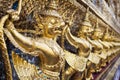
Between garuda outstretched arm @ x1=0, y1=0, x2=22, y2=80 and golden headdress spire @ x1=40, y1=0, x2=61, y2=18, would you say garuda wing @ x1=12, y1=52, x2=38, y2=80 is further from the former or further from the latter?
golden headdress spire @ x1=40, y1=0, x2=61, y2=18

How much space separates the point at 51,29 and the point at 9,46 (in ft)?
0.56

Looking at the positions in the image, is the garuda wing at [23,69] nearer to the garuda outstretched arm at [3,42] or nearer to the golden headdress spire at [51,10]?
the garuda outstretched arm at [3,42]

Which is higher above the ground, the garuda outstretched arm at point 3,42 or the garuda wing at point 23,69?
the garuda outstretched arm at point 3,42

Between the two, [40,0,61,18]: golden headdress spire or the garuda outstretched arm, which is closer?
the garuda outstretched arm

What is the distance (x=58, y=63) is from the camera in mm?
1243

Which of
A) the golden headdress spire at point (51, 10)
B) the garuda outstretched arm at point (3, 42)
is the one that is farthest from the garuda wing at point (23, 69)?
the golden headdress spire at point (51, 10)

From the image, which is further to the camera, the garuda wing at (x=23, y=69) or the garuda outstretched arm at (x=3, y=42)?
the garuda wing at (x=23, y=69)

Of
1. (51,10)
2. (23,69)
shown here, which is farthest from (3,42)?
(51,10)

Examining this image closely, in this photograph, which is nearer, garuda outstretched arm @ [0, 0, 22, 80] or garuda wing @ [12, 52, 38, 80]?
garuda outstretched arm @ [0, 0, 22, 80]

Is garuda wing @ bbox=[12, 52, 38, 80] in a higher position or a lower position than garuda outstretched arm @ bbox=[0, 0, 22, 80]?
lower

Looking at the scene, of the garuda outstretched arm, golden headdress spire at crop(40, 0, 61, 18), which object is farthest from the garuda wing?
golden headdress spire at crop(40, 0, 61, 18)

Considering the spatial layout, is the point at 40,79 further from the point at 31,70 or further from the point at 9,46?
the point at 9,46

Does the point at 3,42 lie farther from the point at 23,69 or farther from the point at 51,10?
the point at 51,10

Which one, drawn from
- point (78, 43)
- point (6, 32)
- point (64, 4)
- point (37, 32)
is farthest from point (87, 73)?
point (6, 32)
